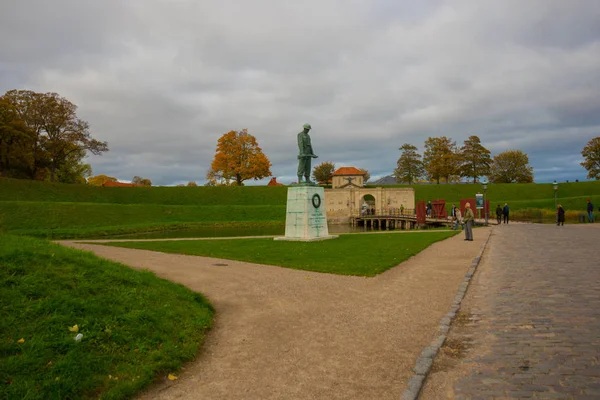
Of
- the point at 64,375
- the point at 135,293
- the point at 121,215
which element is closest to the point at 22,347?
the point at 64,375

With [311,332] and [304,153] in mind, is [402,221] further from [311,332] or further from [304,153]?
[311,332]

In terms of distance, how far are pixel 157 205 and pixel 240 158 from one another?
2528 centimetres

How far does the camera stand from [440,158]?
86750 mm

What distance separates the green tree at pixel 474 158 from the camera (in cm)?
8644

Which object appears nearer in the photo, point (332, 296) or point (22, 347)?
point (22, 347)

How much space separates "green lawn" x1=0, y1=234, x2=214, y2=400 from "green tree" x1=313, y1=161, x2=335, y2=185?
104m

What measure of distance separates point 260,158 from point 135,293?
7019 cm

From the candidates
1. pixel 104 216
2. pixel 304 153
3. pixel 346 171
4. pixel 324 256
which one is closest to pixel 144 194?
pixel 104 216

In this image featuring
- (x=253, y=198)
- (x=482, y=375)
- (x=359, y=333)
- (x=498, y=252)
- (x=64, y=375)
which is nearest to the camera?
(x=64, y=375)

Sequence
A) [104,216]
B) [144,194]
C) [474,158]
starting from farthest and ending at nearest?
[474,158] < [144,194] < [104,216]

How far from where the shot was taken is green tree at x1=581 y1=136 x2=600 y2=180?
265ft

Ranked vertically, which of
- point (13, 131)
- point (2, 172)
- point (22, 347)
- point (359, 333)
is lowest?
point (359, 333)

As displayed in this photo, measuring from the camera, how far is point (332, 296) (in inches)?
362

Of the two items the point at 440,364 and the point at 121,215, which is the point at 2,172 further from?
the point at 440,364
